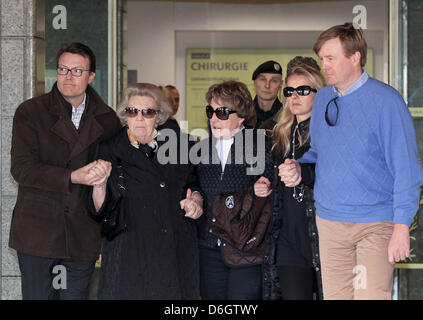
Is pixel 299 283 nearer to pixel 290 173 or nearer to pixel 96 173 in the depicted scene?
pixel 290 173

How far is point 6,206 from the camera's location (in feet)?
19.7

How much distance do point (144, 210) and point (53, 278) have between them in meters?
0.83

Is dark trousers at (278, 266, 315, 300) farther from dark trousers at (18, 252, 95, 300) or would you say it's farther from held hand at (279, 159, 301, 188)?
dark trousers at (18, 252, 95, 300)

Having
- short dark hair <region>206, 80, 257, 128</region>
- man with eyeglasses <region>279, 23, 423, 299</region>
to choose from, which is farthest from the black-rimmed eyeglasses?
man with eyeglasses <region>279, 23, 423, 299</region>

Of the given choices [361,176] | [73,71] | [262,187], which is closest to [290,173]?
[262,187]

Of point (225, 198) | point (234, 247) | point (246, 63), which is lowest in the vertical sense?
point (234, 247)

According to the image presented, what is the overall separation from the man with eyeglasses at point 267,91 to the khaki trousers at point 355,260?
1408 mm

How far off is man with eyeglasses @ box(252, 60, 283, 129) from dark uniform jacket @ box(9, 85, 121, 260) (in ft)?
4.50

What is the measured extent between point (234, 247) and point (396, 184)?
126cm

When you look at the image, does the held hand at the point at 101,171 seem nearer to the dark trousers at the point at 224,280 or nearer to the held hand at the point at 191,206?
the held hand at the point at 191,206

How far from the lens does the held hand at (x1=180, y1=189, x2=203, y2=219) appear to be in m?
4.47

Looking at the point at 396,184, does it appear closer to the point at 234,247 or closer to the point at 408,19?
the point at 234,247

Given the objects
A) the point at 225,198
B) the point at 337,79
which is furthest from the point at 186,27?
the point at 337,79
